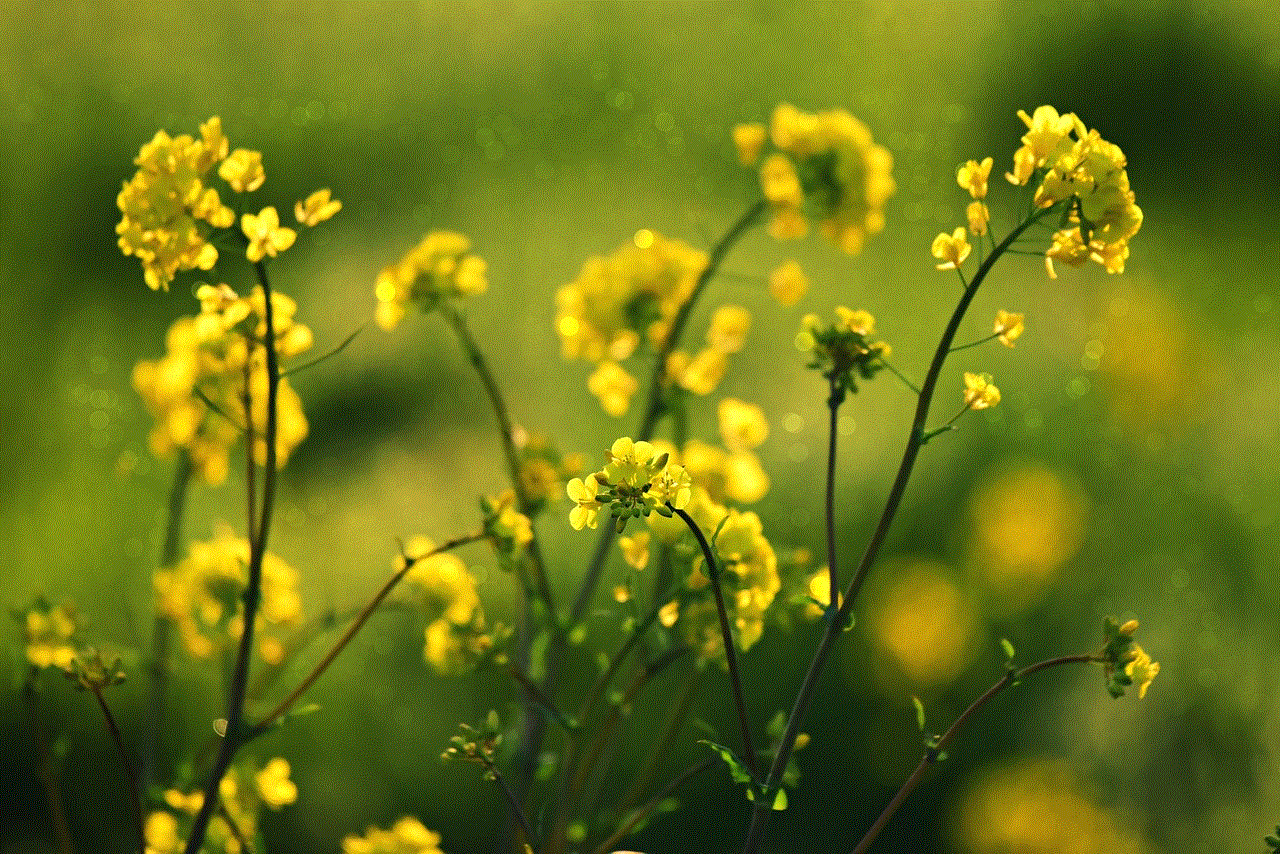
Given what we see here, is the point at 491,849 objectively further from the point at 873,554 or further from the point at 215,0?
the point at 215,0

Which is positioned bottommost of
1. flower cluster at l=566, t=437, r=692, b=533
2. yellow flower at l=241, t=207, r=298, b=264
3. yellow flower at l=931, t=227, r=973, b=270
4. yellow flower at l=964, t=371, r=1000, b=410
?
flower cluster at l=566, t=437, r=692, b=533

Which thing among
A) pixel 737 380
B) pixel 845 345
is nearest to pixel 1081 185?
pixel 845 345

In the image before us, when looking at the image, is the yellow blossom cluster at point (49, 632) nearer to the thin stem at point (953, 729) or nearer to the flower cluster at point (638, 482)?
the flower cluster at point (638, 482)

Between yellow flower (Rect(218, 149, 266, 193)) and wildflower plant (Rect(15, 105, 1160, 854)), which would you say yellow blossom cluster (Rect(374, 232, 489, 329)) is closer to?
wildflower plant (Rect(15, 105, 1160, 854))

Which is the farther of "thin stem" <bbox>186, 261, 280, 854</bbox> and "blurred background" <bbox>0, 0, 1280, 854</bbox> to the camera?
"blurred background" <bbox>0, 0, 1280, 854</bbox>

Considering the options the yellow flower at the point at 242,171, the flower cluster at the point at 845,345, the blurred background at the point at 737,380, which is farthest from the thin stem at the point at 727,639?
the blurred background at the point at 737,380

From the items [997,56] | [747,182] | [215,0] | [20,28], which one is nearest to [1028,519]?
[747,182]

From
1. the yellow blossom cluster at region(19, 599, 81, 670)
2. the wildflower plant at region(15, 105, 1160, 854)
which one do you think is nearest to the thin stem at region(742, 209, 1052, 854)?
the wildflower plant at region(15, 105, 1160, 854)
